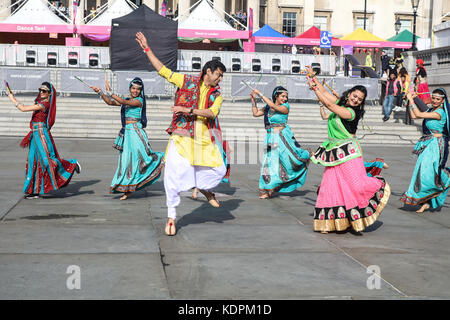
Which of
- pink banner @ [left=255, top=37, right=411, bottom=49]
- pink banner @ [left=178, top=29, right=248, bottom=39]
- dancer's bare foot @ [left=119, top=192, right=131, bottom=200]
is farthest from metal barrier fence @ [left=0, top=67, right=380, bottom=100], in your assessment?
dancer's bare foot @ [left=119, top=192, right=131, bottom=200]

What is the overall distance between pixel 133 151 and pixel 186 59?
2219 centimetres

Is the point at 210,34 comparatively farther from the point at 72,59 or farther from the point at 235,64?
the point at 72,59

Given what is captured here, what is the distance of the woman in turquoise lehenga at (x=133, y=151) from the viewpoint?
9.41 meters

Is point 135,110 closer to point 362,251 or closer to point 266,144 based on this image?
point 266,144

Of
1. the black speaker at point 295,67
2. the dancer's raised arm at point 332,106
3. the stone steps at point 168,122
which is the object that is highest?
the black speaker at point 295,67

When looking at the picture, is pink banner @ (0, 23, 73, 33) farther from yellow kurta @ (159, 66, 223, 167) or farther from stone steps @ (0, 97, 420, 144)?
yellow kurta @ (159, 66, 223, 167)

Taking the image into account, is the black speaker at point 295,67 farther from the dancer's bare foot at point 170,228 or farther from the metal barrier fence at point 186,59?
the dancer's bare foot at point 170,228

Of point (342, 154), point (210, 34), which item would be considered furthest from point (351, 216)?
point (210, 34)

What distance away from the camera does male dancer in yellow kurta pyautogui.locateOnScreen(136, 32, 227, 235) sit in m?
6.91

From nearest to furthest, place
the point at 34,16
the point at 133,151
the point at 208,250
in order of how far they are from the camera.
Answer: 1. the point at 208,250
2. the point at 133,151
3. the point at 34,16

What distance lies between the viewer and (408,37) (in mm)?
44188

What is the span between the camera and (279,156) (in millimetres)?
9891

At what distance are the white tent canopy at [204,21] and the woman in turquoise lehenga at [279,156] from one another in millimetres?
24464

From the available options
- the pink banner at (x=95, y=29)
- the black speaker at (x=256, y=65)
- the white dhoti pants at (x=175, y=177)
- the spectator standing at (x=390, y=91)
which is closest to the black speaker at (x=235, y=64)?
the black speaker at (x=256, y=65)
